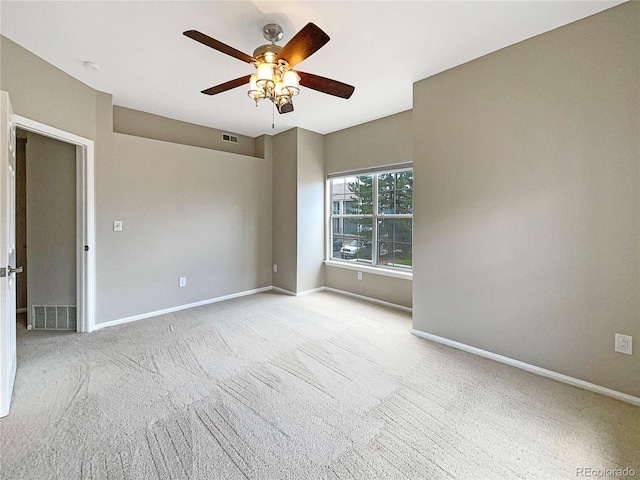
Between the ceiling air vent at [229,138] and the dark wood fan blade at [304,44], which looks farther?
the ceiling air vent at [229,138]

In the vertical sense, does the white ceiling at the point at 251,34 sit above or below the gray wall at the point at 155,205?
above

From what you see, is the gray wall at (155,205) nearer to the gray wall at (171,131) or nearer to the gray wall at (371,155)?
the gray wall at (171,131)

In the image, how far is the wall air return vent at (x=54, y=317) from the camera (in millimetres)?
3182

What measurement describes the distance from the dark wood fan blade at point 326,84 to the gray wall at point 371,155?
75.2 inches

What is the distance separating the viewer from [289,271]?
4746 mm

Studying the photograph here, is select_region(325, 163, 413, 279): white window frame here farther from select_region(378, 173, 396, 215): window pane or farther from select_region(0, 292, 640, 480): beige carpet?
select_region(0, 292, 640, 480): beige carpet

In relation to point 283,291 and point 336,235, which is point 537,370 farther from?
point 283,291

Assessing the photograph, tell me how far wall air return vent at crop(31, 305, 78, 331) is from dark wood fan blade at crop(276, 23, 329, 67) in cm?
348

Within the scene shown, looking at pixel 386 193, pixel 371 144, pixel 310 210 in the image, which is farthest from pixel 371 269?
pixel 371 144

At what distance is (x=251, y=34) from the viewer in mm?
2205

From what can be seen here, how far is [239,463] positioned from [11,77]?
131 inches

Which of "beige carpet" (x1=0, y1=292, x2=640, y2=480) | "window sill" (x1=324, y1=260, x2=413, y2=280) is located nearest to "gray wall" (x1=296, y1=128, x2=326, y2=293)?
"window sill" (x1=324, y1=260, x2=413, y2=280)

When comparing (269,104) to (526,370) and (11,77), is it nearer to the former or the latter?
(11,77)
